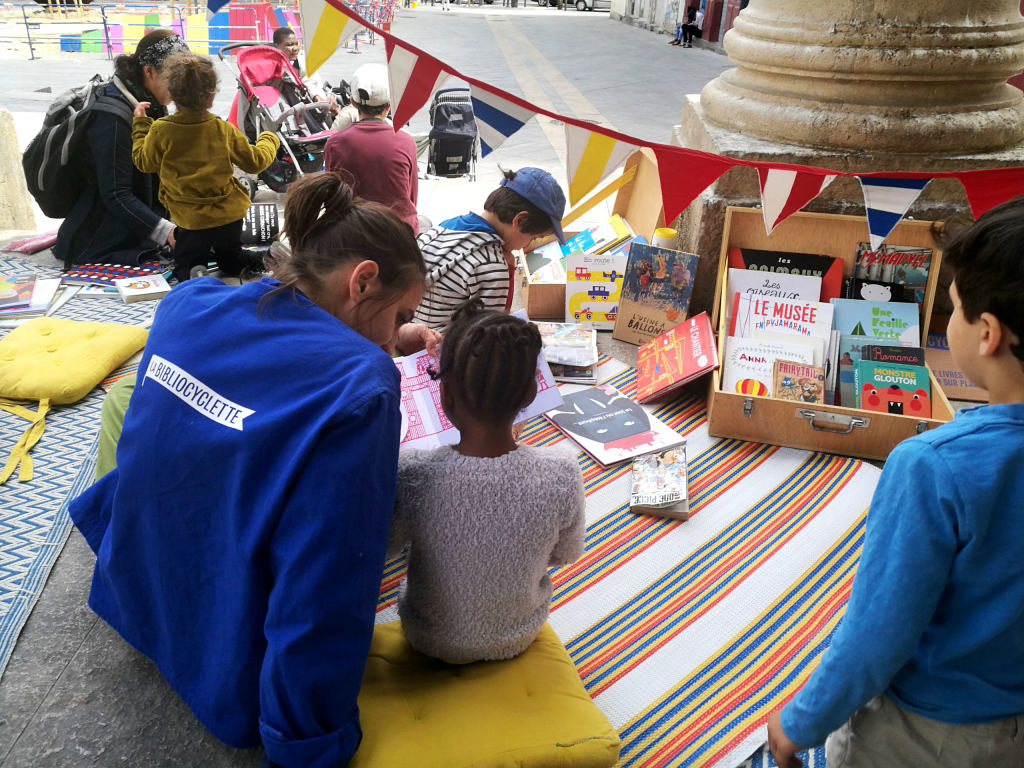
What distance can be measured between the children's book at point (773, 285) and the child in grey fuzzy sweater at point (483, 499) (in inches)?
81.3

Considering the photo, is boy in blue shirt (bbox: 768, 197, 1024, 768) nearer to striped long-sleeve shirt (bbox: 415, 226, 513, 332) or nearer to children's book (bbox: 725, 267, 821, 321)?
striped long-sleeve shirt (bbox: 415, 226, 513, 332)

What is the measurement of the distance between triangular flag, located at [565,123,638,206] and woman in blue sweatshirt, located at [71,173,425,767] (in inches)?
47.3

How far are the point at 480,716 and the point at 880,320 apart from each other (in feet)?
8.37

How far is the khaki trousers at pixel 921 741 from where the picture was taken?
1310 mm

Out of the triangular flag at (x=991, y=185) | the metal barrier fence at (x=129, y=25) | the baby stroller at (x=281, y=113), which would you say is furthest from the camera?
the metal barrier fence at (x=129, y=25)

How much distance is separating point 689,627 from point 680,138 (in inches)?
115

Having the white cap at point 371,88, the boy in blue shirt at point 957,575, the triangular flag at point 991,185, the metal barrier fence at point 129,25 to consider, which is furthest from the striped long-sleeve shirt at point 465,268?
the metal barrier fence at point 129,25

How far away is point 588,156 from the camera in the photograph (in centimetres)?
277

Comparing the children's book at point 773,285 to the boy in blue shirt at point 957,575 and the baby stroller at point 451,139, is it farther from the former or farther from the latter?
the baby stroller at point 451,139

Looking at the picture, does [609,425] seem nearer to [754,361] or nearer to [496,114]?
[754,361]

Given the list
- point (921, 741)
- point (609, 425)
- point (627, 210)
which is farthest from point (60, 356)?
point (921, 741)

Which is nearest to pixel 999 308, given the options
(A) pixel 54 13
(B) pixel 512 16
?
(A) pixel 54 13

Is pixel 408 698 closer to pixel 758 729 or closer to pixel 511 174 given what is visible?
pixel 758 729

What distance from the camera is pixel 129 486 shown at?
158 cm
